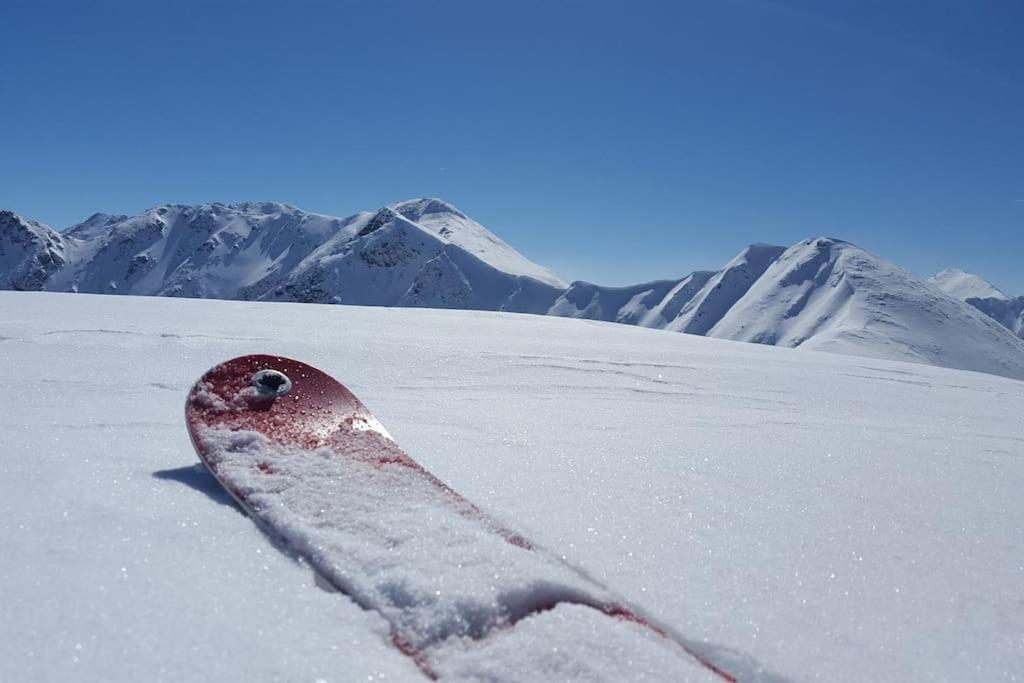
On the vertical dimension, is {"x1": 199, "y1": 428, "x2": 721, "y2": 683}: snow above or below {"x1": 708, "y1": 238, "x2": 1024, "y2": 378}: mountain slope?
below

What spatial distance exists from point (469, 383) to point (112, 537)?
3.25m

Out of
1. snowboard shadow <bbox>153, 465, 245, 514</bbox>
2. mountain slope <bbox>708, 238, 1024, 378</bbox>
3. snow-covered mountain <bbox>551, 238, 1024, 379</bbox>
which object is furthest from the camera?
snow-covered mountain <bbox>551, 238, 1024, 379</bbox>

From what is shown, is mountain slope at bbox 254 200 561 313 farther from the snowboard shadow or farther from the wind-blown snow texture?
the snowboard shadow

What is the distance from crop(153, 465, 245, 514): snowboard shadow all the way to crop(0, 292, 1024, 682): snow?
0.05 ft

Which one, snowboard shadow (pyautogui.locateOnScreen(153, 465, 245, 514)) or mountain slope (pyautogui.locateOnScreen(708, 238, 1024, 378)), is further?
mountain slope (pyautogui.locateOnScreen(708, 238, 1024, 378))

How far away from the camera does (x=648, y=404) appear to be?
4609mm

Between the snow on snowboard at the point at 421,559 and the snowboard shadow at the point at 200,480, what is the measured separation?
0.05m

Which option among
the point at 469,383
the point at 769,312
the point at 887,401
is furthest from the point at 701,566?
the point at 769,312

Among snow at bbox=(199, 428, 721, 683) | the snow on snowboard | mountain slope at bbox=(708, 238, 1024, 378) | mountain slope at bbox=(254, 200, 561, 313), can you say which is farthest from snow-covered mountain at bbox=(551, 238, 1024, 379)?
snow at bbox=(199, 428, 721, 683)

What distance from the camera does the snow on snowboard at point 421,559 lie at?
131 centimetres

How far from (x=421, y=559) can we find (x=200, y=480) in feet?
3.40

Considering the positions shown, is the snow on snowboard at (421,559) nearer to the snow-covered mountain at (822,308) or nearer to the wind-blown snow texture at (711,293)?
the wind-blown snow texture at (711,293)

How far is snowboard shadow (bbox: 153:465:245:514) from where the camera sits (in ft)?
6.68

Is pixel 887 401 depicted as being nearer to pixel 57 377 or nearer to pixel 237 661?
pixel 237 661
